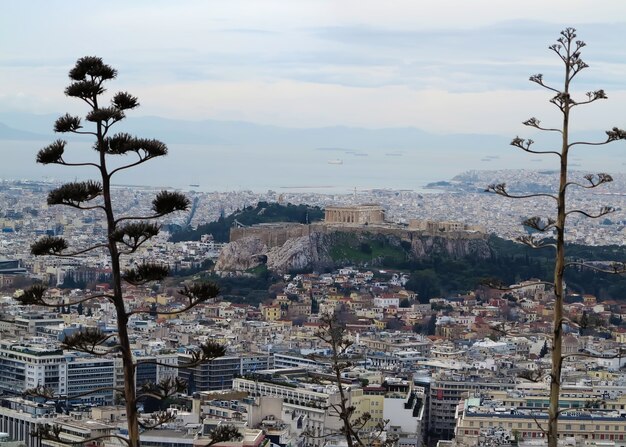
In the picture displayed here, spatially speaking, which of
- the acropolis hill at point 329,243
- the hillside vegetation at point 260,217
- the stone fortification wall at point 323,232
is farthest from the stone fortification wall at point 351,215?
the hillside vegetation at point 260,217

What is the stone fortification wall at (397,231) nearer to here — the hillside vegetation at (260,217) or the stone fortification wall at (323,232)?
the stone fortification wall at (323,232)

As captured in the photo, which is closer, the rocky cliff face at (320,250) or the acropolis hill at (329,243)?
the rocky cliff face at (320,250)

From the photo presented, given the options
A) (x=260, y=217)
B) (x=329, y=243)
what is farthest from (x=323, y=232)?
(x=260, y=217)

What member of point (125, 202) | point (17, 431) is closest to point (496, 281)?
point (17, 431)

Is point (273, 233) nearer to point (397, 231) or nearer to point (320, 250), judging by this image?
point (320, 250)

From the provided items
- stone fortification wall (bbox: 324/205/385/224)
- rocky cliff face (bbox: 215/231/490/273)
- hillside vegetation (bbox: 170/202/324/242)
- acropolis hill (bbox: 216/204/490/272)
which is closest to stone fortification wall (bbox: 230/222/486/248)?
acropolis hill (bbox: 216/204/490/272)

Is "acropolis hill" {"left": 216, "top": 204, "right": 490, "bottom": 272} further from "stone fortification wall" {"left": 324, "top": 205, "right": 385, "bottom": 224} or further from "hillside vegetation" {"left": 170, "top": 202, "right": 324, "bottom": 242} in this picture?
"hillside vegetation" {"left": 170, "top": 202, "right": 324, "bottom": 242}

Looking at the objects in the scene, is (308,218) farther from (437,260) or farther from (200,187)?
(200,187)
